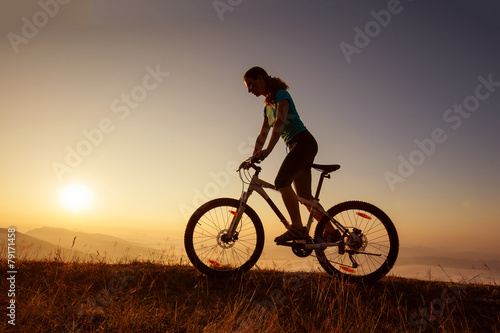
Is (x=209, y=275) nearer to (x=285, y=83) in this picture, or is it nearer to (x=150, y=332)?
(x=150, y=332)

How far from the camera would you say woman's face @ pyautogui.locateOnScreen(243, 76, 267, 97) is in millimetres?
4527

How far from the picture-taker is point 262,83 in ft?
14.9

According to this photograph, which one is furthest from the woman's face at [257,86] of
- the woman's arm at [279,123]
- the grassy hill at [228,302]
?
the grassy hill at [228,302]

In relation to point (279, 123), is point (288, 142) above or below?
below

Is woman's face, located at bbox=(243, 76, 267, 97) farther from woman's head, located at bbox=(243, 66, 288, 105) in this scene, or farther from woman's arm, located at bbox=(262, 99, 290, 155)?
woman's arm, located at bbox=(262, 99, 290, 155)

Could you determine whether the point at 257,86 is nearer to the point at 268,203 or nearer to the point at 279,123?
the point at 279,123

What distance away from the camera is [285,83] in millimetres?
4566

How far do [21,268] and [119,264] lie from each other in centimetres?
139

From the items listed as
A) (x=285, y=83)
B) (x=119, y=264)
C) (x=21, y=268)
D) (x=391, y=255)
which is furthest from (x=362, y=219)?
(x=21, y=268)

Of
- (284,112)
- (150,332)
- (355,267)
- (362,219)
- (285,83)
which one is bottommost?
(150,332)

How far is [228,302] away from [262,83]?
2.88 metres

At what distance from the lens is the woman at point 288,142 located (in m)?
4.37

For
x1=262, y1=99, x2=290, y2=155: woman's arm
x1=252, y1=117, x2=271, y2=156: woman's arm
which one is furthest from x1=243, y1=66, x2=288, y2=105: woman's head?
x1=252, y1=117, x2=271, y2=156: woman's arm

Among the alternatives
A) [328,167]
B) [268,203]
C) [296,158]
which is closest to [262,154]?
[296,158]
